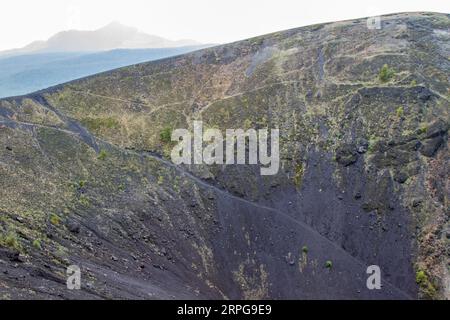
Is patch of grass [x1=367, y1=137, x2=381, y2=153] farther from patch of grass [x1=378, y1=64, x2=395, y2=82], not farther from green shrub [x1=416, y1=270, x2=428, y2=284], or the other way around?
green shrub [x1=416, y1=270, x2=428, y2=284]

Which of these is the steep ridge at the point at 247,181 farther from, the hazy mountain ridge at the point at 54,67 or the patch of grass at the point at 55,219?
the hazy mountain ridge at the point at 54,67

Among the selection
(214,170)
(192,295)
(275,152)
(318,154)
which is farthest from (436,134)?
(192,295)

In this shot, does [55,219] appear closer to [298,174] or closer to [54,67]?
[298,174]

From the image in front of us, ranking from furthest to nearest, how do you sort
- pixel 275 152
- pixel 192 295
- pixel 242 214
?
pixel 275 152 < pixel 242 214 < pixel 192 295

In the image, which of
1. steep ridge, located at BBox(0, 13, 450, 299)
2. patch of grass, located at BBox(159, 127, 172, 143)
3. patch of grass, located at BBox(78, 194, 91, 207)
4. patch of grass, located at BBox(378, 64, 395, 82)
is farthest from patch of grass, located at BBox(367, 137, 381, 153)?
patch of grass, located at BBox(78, 194, 91, 207)

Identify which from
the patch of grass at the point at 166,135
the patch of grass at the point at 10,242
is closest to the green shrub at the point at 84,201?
the patch of grass at the point at 10,242
